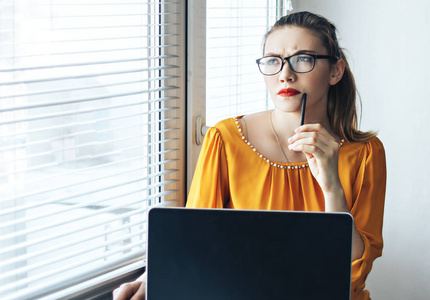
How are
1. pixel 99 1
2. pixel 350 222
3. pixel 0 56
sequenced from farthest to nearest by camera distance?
pixel 99 1, pixel 0 56, pixel 350 222

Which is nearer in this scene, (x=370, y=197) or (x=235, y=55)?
(x=370, y=197)

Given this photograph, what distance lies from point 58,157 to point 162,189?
48cm

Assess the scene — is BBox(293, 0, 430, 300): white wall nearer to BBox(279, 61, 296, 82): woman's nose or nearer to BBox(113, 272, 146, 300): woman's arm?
BBox(279, 61, 296, 82): woman's nose

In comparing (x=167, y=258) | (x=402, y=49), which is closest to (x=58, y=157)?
(x=167, y=258)

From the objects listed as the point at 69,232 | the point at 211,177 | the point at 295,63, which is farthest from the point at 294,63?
the point at 69,232

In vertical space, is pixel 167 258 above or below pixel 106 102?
below

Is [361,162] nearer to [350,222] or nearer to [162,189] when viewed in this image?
[162,189]

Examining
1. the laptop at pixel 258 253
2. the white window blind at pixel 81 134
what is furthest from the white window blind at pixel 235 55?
the laptop at pixel 258 253

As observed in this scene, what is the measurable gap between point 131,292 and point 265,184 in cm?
57

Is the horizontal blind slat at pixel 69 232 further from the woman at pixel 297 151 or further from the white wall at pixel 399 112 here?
the white wall at pixel 399 112

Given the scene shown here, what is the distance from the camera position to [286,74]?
1388 mm

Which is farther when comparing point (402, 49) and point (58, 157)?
point (402, 49)

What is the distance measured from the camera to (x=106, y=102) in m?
1.46

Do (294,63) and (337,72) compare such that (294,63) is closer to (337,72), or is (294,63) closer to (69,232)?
(337,72)
